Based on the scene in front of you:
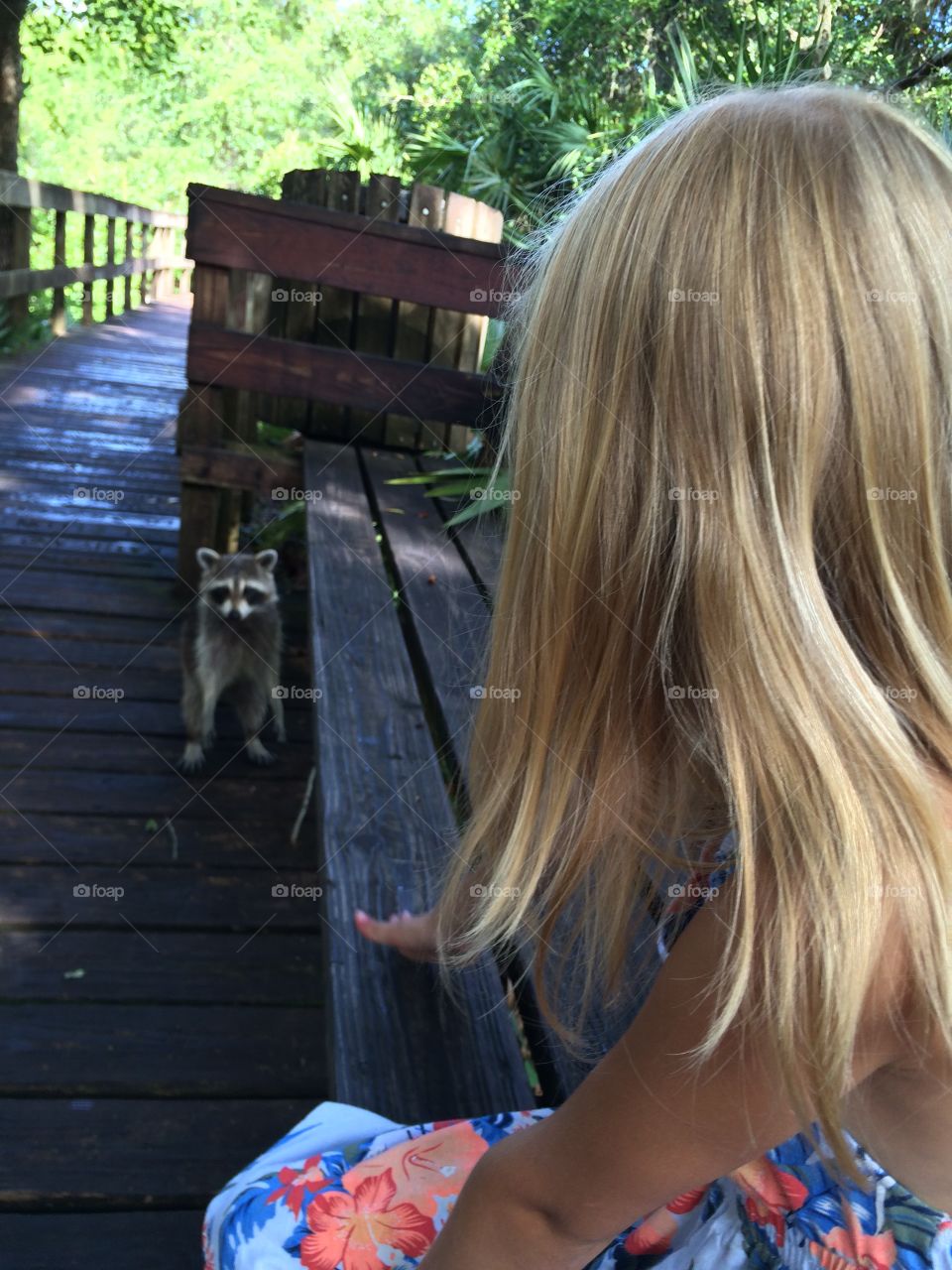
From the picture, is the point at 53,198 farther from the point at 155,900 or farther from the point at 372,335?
the point at 155,900

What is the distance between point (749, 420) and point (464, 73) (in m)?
13.2

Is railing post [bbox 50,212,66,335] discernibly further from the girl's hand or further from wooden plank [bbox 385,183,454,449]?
the girl's hand

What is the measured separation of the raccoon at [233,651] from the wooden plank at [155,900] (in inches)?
24.2

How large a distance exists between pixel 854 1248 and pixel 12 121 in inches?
395

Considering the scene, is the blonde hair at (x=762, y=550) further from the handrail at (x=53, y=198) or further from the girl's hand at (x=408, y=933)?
the handrail at (x=53, y=198)

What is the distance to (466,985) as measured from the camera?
1.30 m

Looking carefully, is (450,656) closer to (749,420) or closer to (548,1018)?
(548,1018)

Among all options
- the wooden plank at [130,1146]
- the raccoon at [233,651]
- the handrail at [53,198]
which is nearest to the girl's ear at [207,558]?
the raccoon at [233,651]

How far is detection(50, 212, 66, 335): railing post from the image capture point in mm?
8609

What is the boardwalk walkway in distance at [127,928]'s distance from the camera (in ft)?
6.25

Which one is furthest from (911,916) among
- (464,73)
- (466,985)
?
(464,73)

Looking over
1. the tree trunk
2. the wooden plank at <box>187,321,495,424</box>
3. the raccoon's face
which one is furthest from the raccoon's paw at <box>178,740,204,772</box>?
the tree trunk

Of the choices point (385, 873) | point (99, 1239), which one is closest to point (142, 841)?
point (99, 1239)

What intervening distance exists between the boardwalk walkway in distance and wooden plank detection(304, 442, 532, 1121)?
805 mm
